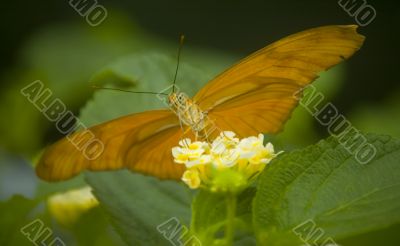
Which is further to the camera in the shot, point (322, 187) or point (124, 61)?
point (124, 61)

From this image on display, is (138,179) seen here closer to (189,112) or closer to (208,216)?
(189,112)

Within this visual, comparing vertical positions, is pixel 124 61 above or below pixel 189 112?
above

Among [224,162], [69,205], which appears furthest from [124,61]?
[224,162]

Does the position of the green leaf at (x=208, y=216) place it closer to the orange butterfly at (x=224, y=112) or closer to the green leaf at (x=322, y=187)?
the green leaf at (x=322, y=187)

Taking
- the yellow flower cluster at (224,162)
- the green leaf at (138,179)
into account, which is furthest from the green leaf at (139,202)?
the yellow flower cluster at (224,162)

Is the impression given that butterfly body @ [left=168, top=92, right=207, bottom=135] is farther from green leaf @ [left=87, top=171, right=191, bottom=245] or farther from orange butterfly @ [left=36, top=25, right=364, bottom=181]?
green leaf @ [left=87, top=171, right=191, bottom=245]

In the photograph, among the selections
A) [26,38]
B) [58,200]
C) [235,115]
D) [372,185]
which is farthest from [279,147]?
[26,38]

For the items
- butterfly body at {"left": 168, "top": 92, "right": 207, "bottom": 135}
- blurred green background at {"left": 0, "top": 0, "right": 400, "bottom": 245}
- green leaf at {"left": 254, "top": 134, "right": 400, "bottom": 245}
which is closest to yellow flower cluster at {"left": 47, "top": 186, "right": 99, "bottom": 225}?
blurred green background at {"left": 0, "top": 0, "right": 400, "bottom": 245}

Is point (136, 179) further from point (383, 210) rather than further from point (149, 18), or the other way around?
point (149, 18)

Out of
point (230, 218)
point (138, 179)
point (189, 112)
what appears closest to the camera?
point (230, 218)
